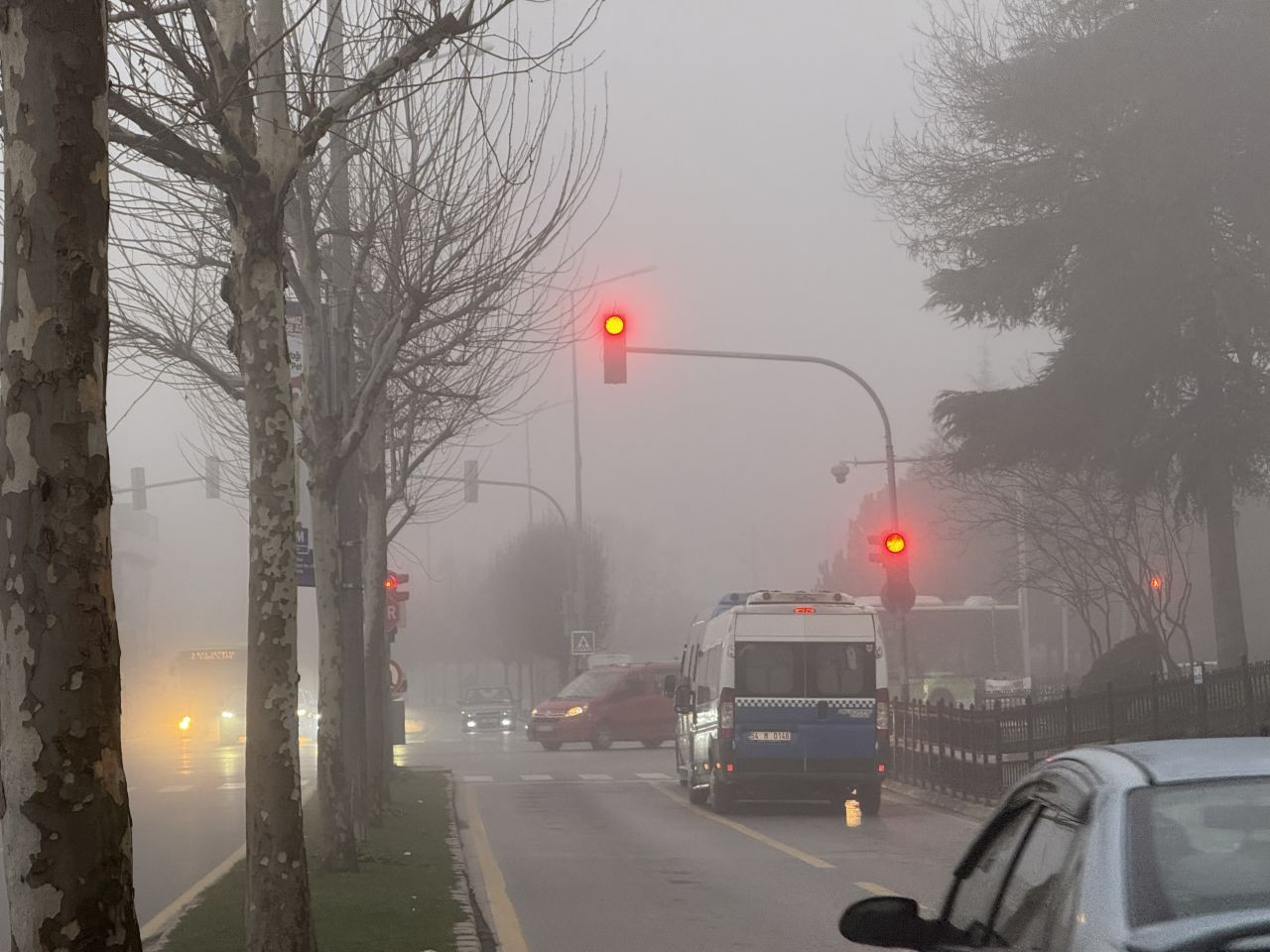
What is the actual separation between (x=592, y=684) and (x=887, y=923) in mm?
40673

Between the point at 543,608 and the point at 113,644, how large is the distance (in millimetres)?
87457

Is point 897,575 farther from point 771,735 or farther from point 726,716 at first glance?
point 726,716

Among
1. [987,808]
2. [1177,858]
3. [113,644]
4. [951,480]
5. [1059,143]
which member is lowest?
[987,808]

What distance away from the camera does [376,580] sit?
23.7m

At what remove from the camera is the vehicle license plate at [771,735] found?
23.2m

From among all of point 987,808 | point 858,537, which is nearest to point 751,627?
point 987,808

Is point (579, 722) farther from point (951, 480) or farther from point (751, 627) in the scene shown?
point (751, 627)

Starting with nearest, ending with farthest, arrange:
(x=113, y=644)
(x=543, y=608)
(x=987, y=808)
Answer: (x=113, y=644) → (x=987, y=808) → (x=543, y=608)

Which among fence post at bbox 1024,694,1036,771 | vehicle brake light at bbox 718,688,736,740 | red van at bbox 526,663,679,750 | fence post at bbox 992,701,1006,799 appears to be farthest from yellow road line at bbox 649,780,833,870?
red van at bbox 526,663,679,750

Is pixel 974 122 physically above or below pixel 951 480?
above

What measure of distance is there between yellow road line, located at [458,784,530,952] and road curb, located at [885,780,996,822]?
5.91 metres

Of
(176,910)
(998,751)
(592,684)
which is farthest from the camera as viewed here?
(592,684)

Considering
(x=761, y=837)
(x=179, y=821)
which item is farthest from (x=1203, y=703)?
(x=179, y=821)

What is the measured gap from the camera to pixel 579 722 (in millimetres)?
43875
